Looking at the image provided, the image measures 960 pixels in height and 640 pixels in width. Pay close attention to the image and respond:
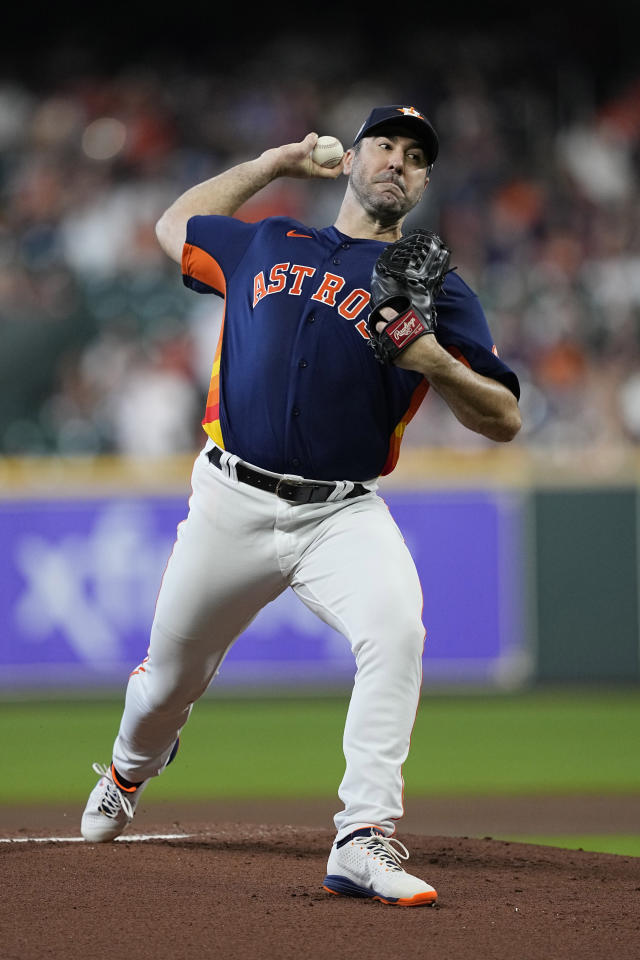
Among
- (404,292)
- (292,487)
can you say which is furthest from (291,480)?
(404,292)

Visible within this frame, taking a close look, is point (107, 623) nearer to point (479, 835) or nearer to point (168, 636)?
point (479, 835)

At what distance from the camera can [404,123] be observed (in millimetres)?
4105

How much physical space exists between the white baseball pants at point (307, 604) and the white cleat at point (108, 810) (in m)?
0.16

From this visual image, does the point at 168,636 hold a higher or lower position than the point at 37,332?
lower

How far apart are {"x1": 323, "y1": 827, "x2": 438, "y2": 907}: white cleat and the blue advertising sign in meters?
6.61

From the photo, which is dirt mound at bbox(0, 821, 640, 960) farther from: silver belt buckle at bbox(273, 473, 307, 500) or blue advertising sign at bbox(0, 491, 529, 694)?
blue advertising sign at bbox(0, 491, 529, 694)

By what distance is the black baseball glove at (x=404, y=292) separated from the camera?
3.66m

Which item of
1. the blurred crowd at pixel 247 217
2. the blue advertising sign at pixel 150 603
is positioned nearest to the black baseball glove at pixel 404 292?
the blue advertising sign at pixel 150 603

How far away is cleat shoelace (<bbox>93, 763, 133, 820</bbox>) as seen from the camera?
179 inches

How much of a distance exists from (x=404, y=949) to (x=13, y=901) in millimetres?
1104

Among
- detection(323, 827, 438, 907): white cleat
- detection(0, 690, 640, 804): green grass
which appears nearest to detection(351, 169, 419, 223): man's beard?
detection(323, 827, 438, 907): white cleat

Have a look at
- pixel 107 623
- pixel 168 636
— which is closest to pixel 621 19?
pixel 107 623

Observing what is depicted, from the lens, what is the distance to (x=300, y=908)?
3.60 m

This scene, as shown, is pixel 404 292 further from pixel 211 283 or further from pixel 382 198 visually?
pixel 211 283
